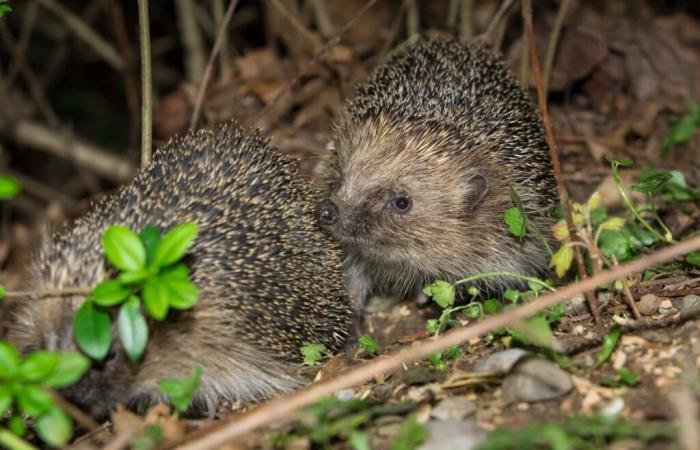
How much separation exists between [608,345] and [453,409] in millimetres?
786

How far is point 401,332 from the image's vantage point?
560 centimetres

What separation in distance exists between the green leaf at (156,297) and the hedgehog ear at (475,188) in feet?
7.88

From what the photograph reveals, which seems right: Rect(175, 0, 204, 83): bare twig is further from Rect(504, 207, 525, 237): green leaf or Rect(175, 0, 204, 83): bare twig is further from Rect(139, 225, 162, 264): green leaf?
Rect(139, 225, 162, 264): green leaf

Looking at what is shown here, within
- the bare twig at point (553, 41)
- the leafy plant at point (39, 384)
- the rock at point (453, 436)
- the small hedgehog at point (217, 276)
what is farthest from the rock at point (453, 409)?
the bare twig at point (553, 41)

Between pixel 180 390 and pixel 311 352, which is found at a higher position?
pixel 180 390

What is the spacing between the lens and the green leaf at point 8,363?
11.2 feet

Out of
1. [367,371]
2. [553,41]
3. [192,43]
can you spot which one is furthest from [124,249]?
[192,43]

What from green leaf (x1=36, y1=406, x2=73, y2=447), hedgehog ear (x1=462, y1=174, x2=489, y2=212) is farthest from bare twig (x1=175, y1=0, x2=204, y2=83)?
green leaf (x1=36, y1=406, x2=73, y2=447)

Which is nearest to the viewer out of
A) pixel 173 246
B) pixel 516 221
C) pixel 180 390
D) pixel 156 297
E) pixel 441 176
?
pixel 156 297

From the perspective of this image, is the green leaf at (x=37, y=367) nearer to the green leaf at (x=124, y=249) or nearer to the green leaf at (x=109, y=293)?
the green leaf at (x=109, y=293)

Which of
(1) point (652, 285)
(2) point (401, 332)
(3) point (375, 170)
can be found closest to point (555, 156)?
(1) point (652, 285)

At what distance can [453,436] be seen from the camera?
11.4 ft

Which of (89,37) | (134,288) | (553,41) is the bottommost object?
(134,288)

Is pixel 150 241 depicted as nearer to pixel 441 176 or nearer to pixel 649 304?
pixel 441 176
